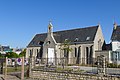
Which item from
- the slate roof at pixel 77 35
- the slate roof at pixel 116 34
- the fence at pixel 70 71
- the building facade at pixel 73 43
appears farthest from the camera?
the slate roof at pixel 77 35

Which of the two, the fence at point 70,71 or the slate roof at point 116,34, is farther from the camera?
the slate roof at point 116,34

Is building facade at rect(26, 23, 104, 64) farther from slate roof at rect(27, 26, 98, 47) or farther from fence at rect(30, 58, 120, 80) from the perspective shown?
fence at rect(30, 58, 120, 80)

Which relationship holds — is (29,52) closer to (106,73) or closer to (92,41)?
(92,41)

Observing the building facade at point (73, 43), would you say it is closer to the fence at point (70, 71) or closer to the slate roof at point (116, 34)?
the slate roof at point (116, 34)

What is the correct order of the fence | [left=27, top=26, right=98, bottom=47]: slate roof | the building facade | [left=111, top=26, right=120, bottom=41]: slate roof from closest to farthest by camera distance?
the fence < [left=111, top=26, right=120, bottom=41]: slate roof < the building facade < [left=27, top=26, right=98, bottom=47]: slate roof

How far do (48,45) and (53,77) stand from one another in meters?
32.1

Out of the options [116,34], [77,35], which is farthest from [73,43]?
[116,34]

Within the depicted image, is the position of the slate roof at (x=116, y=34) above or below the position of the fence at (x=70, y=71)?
above

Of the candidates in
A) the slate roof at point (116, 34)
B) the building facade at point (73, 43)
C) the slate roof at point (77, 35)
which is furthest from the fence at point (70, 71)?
the slate roof at point (116, 34)

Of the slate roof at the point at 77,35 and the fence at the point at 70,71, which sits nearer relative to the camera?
the fence at the point at 70,71

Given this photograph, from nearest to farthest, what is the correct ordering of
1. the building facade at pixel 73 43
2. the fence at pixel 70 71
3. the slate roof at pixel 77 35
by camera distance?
the fence at pixel 70 71, the building facade at pixel 73 43, the slate roof at pixel 77 35

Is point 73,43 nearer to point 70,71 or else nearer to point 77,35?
point 77,35

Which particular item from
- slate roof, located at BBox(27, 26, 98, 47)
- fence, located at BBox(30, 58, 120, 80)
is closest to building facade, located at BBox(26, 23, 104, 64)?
slate roof, located at BBox(27, 26, 98, 47)

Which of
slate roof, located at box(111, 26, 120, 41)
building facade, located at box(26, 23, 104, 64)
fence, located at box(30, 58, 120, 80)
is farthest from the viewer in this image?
building facade, located at box(26, 23, 104, 64)
